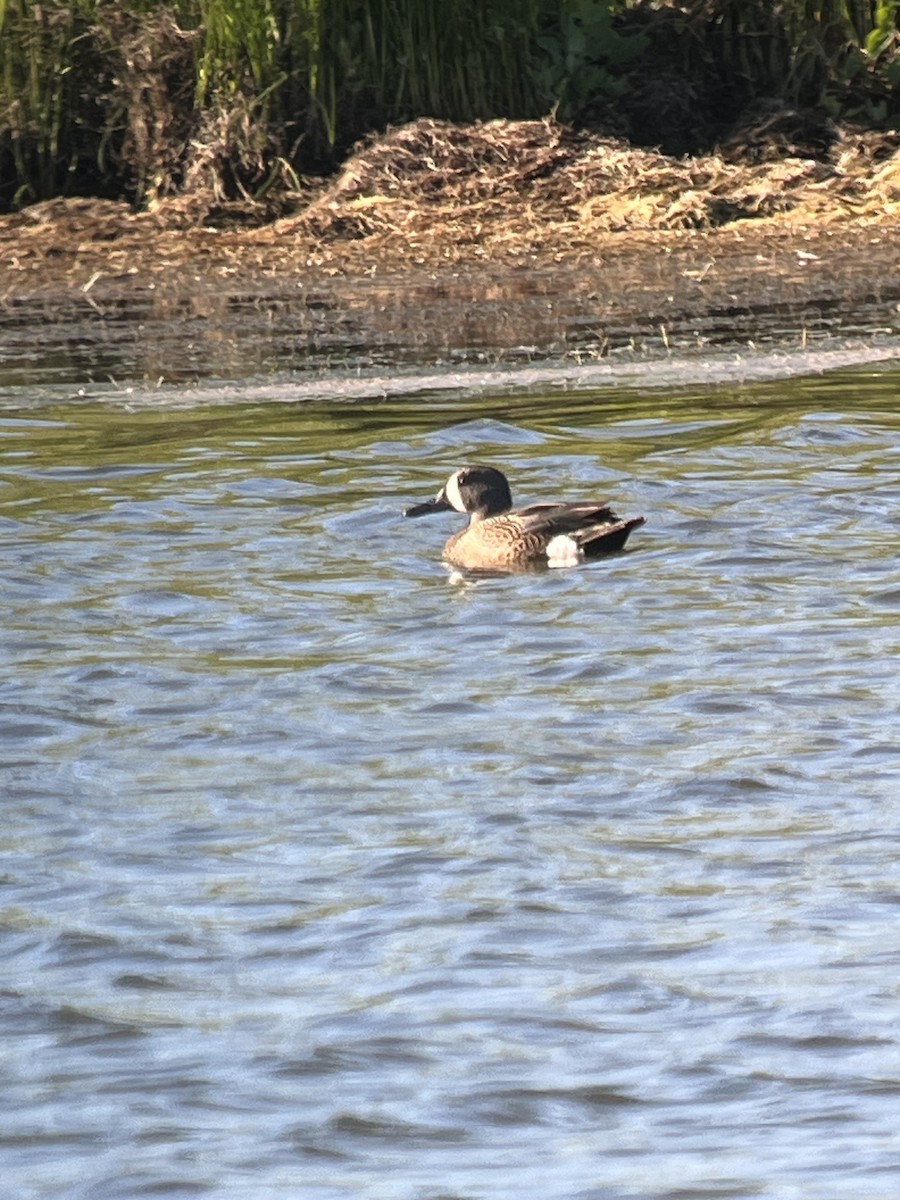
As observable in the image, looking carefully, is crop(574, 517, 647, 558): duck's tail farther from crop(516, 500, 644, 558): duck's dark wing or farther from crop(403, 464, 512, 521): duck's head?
crop(403, 464, 512, 521): duck's head

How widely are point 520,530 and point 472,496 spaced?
0.53 metres

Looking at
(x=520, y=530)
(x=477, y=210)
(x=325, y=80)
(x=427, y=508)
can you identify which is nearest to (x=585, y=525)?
(x=520, y=530)

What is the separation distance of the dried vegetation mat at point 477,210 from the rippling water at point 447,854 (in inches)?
275

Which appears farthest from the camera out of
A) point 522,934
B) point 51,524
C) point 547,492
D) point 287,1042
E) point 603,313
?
point 603,313

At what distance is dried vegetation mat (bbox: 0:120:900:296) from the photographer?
53.7ft

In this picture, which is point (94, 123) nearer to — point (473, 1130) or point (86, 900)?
point (86, 900)

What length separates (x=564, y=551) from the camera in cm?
857

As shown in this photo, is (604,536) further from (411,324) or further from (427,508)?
(411,324)

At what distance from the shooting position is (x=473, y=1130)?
3.78 meters

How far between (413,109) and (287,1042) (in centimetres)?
1378

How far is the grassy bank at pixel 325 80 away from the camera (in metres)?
17.0

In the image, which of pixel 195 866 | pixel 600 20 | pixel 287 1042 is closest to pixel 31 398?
pixel 600 20

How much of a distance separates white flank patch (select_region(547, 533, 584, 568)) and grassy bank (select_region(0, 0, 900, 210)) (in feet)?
29.3

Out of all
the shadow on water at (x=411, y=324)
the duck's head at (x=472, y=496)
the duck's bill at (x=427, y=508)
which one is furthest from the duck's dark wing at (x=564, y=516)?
the shadow on water at (x=411, y=324)
